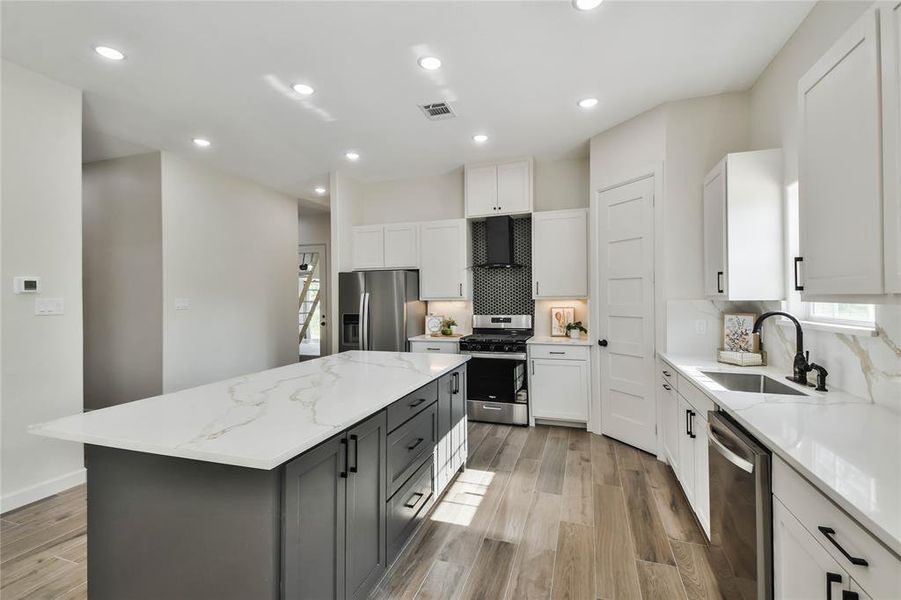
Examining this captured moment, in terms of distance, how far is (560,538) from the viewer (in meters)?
2.14

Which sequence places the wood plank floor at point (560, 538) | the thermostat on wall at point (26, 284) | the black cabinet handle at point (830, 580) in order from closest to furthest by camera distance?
1. the black cabinet handle at point (830, 580)
2. the wood plank floor at point (560, 538)
3. the thermostat on wall at point (26, 284)

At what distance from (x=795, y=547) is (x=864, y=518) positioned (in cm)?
44

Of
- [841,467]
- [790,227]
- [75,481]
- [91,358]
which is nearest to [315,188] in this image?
A: [91,358]

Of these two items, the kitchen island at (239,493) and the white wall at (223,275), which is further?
the white wall at (223,275)

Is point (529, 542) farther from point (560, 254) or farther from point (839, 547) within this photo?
point (560, 254)

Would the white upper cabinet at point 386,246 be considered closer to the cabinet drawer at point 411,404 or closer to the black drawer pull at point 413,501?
the cabinet drawer at point 411,404

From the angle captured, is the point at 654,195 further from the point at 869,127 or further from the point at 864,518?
the point at 864,518

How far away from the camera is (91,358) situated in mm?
4297

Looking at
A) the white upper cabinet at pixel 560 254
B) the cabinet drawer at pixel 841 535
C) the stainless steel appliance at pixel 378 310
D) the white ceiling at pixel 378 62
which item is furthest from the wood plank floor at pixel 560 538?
the white ceiling at pixel 378 62

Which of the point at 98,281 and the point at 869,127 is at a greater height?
the point at 869,127

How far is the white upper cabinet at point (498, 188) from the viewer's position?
433 cm

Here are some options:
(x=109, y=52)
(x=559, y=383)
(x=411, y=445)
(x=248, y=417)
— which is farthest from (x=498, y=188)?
(x=248, y=417)

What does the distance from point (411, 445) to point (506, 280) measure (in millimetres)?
3011

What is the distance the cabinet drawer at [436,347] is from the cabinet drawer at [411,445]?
2.02 m
